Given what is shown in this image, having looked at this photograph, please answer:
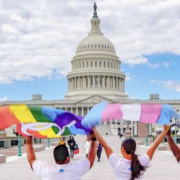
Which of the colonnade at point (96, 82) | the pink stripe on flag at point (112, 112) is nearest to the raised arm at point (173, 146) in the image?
the pink stripe on flag at point (112, 112)

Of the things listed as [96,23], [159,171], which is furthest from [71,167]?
[96,23]

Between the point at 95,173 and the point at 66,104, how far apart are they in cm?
10613

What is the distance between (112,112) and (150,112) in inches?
24.3

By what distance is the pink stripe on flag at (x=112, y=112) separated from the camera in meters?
6.15

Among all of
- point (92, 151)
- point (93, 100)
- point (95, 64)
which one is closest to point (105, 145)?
point (92, 151)

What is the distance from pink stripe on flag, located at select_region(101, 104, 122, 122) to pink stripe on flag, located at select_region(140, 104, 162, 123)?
1.21ft

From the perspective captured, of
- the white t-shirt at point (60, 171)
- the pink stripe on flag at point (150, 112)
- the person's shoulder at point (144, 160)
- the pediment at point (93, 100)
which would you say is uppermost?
the pediment at point (93, 100)

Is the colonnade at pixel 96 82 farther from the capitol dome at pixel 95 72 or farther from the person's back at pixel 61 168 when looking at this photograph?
the person's back at pixel 61 168

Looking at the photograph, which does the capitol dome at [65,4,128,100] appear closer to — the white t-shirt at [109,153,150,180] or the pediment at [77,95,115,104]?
the pediment at [77,95,115,104]

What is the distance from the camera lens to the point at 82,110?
122m

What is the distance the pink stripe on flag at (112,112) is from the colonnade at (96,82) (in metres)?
123

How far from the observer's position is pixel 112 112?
6266 mm

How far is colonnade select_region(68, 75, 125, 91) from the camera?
129875 mm

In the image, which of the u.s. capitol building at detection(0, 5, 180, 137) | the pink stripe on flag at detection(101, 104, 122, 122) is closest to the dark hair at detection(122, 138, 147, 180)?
the pink stripe on flag at detection(101, 104, 122, 122)
